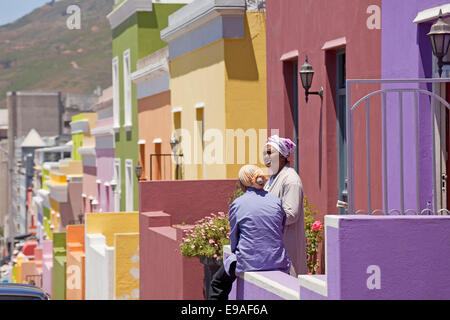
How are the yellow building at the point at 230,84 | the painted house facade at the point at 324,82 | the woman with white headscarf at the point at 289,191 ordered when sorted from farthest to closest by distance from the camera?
the yellow building at the point at 230,84, the painted house facade at the point at 324,82, the woman with white headscarf at the point at 289,191

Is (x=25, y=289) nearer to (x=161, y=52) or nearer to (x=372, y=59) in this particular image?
(x=372, y=59)

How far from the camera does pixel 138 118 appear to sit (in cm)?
2759

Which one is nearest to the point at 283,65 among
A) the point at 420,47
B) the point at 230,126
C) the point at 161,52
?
the point at 230,126

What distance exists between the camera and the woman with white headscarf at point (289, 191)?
8.16 metres

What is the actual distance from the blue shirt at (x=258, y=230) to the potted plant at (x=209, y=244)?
13.5 ft

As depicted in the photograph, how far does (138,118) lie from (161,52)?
4.15 meters

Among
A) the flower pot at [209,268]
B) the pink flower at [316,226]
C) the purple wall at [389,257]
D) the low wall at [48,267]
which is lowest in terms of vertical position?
the low wall at [48,267]

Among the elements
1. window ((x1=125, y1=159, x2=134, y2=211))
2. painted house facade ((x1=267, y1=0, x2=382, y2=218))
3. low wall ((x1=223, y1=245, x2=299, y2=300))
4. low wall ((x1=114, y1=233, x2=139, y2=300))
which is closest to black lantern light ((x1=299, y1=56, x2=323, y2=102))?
painted house facade ((x1=267, y1=0, x2=382, y2=218))

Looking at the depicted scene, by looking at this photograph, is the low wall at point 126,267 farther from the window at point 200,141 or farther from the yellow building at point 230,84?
the yellow building at point 230,84

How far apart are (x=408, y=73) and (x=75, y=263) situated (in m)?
18.1

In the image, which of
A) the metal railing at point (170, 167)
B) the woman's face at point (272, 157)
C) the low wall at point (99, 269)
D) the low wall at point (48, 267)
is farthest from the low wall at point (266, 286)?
the low wall at point (48, 267)

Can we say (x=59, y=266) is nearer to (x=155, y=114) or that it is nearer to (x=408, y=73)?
(x=155, y=114)

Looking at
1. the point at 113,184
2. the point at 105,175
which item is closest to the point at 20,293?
the point at 113,184

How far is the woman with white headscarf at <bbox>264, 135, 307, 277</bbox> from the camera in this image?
8.16m
